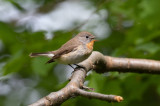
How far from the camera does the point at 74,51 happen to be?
475 centimetres

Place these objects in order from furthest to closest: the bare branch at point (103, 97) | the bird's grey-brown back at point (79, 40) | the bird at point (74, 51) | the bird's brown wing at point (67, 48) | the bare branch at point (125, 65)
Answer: the bird's grey-brown back at point (79, 40) < the bird's brown wing at point (67, 48) < the bird at point (74, 51) < the bare branch at point (125, 65) < the bare branch at point (103, 97)

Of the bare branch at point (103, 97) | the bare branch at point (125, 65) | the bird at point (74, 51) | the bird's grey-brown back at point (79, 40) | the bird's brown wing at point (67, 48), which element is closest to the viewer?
the bare branch at point (103, 97)

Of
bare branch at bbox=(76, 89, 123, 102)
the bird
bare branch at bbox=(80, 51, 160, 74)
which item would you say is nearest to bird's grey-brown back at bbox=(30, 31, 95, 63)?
the bird

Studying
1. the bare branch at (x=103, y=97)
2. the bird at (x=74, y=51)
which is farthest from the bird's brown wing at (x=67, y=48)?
the bare branch at (x=103, y=97)

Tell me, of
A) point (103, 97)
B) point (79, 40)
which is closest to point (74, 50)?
point (79, 40)

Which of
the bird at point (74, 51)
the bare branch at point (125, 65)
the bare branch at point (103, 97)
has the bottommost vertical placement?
the bare branch at point (103, 97)

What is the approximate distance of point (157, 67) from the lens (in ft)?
13.3

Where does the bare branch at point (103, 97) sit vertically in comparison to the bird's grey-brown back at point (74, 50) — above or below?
below

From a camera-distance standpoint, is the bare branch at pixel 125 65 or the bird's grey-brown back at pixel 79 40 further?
the bird's grey-brown back at pixel 79 40

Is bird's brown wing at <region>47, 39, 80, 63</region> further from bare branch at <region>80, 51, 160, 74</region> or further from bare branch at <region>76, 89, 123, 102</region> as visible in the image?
bare branch at <region>76, 89, 123, 102</region>

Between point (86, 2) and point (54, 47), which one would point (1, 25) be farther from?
point (86, 2)

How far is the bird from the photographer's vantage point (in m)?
4.45

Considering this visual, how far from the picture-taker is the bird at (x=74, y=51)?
4.45 metres

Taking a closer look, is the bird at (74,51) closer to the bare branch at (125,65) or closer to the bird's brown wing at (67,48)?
the bird's brown wing at (67,48)
